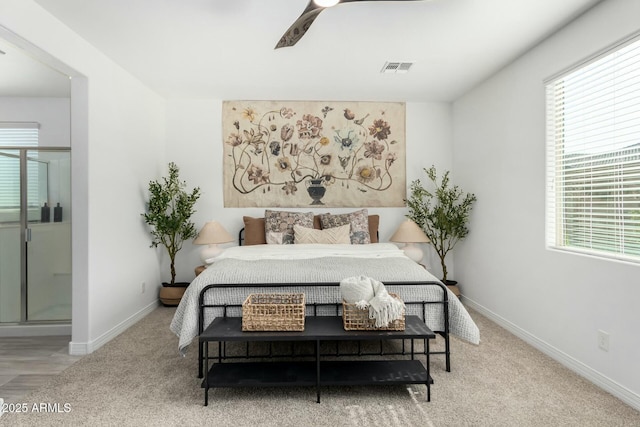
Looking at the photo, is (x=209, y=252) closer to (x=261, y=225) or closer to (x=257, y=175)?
(x=261, y=225)

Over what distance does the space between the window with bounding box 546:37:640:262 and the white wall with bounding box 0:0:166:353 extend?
3.76m

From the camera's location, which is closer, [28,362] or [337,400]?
[337,400]

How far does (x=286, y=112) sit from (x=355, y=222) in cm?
168

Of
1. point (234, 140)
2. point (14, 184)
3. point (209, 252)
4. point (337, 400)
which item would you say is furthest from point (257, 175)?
point (337, 400)

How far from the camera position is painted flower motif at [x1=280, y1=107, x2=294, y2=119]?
4.75m

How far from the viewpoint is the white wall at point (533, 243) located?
2307 mm

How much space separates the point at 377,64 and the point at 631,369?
3.01 meters

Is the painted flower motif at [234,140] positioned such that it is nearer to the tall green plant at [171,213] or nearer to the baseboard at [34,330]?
the tall green plant at [171,213]

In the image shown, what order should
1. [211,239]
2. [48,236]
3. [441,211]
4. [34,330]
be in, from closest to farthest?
[34,330] → [48,236] → [211,239] → [441,211]

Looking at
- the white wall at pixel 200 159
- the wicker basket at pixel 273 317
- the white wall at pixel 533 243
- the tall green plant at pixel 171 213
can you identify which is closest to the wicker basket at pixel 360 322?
the wicker basket at pixel 273 317

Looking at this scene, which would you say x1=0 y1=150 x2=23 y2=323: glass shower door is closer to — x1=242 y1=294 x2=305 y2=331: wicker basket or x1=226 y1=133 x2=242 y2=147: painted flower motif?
x1=226 y1=133 x2=242 y2=147: painted flower motif

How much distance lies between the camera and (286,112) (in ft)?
15.6

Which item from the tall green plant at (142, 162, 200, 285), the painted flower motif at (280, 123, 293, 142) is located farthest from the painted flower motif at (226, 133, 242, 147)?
the tall green plant at (142, 162, 200, 285)

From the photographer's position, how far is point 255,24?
2.80 meters
